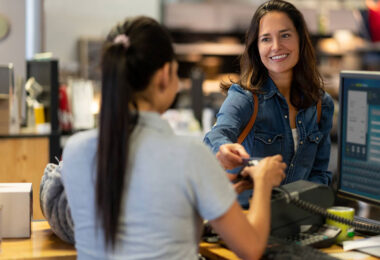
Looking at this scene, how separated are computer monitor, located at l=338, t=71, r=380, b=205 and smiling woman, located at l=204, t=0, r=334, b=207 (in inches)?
11.8

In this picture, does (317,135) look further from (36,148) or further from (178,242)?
(36,148)

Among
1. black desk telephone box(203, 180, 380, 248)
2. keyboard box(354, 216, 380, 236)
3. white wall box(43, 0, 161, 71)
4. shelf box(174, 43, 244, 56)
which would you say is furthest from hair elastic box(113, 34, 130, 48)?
shelf box(174, 43, 244, 56)

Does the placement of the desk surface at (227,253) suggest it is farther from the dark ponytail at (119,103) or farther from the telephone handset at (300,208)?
the dark ponytail at (119,103)

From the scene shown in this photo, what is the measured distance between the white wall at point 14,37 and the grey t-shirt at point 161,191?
13.3 ft

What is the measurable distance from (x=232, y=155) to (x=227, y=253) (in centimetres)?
29

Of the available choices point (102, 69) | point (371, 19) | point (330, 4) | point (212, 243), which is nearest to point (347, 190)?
point (212, 243)

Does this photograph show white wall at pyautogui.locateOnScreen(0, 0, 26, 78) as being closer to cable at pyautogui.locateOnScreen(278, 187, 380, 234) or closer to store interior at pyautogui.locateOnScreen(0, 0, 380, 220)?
store interior at pyautogui.locateOnScreen(0, 0, 380, 220)

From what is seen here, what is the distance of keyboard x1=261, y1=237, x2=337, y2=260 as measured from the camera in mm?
1737

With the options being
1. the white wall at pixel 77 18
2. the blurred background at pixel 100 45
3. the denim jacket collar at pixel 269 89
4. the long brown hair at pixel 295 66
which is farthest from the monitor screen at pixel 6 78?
the white wall at pixel 77 18

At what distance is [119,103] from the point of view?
1536mm

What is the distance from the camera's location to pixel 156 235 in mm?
1542

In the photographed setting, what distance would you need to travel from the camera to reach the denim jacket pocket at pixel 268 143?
98.7 inches

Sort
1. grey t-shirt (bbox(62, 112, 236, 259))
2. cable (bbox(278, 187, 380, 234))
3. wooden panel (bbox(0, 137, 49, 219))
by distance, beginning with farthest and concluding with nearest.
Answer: wooden panel (bbox(0, 137, 49, 219))
cable (bbox(278, 187, 380, 234))
grey t-shirt (bbox(62, 112, 236, 259))

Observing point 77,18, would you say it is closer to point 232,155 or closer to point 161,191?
point 232,155
